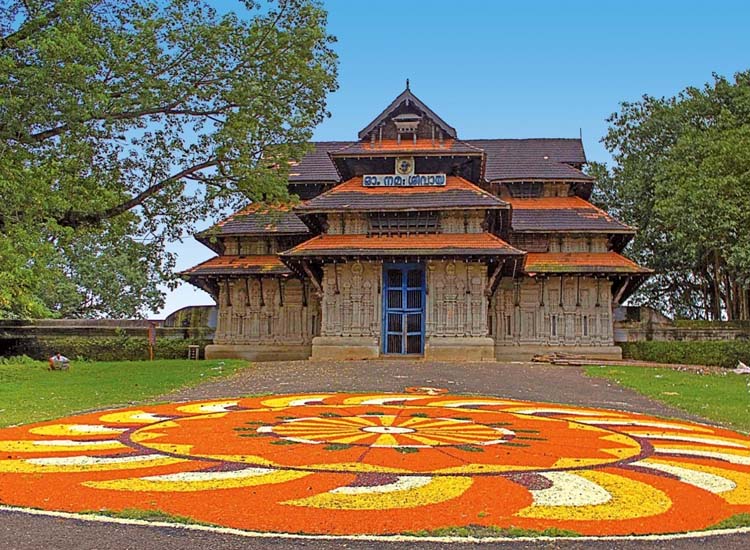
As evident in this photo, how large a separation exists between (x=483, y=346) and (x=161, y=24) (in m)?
14.6

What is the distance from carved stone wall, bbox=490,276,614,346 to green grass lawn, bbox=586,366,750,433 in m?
5.44

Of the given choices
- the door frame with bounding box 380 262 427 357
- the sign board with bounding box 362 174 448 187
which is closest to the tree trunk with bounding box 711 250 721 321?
the sign board with bounding box 362 174 448 187

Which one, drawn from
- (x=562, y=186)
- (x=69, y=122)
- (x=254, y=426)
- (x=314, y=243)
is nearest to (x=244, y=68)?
(x=69, y=122)

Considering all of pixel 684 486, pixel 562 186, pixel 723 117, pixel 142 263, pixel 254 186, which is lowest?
pixel 684 486

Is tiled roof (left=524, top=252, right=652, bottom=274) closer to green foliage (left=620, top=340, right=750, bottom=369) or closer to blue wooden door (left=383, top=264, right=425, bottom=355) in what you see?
green foliage (left=620, top=340, right=750, bottom=369)

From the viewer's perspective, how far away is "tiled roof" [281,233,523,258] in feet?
83.6

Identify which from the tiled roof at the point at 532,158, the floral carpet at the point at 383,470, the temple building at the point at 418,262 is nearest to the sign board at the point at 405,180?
the temple building at the point at 418,262

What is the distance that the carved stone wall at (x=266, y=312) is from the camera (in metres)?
30.5

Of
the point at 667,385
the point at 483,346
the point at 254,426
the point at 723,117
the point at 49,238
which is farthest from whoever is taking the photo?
the point at 723,117

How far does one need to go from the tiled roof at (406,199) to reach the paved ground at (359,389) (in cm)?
593

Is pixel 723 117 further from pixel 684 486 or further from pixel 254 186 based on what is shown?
pixel 684 486

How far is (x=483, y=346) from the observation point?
25797mm

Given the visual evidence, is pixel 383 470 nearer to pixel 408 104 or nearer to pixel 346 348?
pixel 346 348

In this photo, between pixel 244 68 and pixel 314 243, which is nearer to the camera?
pixel 244 68
